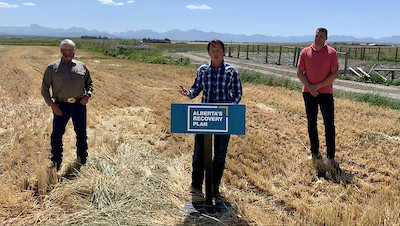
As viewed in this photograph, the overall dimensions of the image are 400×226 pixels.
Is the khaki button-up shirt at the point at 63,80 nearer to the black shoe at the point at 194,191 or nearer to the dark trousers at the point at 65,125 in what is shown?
the dark trousers at the point at 65,125

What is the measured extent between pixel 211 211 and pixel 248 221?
432mm

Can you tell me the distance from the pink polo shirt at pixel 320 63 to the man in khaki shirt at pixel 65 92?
10.6ft

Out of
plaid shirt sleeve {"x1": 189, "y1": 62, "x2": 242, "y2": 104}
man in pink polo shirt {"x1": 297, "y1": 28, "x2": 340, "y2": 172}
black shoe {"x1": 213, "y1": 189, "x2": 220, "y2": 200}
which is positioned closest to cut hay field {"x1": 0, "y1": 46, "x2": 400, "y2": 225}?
black shoe {"x1": 213, "y1": 189, "x2": 220, "y2": 200}

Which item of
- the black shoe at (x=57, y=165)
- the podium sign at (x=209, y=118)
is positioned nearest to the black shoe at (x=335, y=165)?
the podium sign at (x=209, y=118)

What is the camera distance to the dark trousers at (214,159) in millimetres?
3984

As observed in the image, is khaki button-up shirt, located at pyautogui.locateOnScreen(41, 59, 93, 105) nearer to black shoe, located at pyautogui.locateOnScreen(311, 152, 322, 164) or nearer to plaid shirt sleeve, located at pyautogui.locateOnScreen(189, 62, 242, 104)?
plaid shirt sleeve, located at pyautogui.locateOnScreen(189, 62, 242, 104)

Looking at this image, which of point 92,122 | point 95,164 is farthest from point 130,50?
point 95,164

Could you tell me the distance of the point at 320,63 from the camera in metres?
5.12

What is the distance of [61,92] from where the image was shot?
4.61m

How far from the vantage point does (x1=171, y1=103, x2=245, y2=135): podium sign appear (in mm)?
3496

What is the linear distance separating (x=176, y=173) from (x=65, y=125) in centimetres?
165

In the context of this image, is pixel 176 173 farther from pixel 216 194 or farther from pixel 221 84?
pixel 221 84

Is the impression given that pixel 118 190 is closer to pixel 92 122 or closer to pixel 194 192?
pixel 194 192

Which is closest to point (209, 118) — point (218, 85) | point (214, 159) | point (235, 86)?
point (218, 85)
